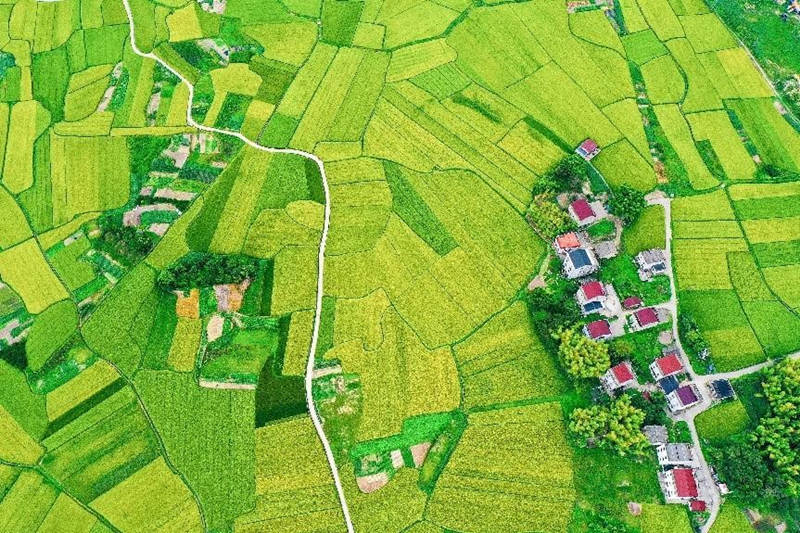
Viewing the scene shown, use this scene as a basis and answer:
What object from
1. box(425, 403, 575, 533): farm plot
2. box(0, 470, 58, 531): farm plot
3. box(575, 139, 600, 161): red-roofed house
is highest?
box(575, 139, 600, 161): red-roofed house

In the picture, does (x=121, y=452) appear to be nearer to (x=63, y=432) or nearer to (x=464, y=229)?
(x=63, y=432)

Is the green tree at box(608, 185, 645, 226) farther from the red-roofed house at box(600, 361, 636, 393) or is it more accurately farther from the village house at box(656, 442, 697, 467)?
the village house at box(656, 442, 697, 467)

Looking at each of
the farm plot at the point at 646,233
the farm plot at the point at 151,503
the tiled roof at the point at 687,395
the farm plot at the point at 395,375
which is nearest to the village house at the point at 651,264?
the farm plot at the point at 646,233

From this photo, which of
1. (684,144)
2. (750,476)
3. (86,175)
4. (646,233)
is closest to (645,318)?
(646,233)

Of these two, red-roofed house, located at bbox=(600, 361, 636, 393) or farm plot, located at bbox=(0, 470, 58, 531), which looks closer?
farm plot, located at bbox=(0, 470, 58, 531)

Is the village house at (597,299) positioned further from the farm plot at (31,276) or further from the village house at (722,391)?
the farm plot at (31,276)

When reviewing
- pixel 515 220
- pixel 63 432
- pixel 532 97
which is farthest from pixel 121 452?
pixel 532 97

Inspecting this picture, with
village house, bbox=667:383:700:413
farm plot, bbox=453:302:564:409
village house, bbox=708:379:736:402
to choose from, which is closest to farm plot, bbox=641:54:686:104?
farm plot, bbox=453:302:564:409
